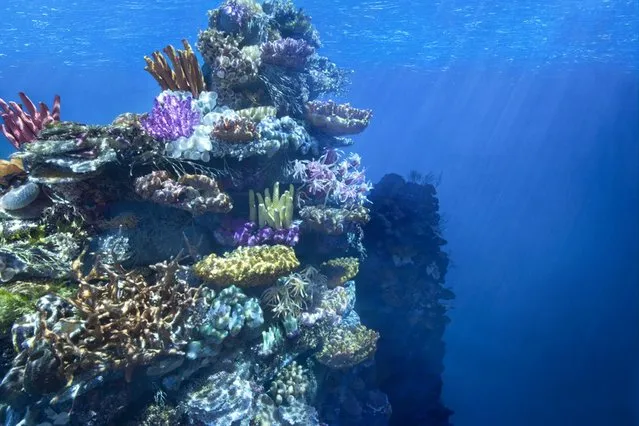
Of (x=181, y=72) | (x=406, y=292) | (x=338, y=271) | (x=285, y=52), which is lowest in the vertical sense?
(x=338, y=271)

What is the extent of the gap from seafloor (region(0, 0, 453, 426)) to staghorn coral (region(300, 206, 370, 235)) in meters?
0.03

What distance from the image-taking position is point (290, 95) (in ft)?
26.3

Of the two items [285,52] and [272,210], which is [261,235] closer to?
[272,210]

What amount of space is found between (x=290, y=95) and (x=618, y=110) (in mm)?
65439

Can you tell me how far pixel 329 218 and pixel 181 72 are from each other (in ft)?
13.2

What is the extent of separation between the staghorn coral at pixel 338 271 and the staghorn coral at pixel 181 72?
412 centimetres

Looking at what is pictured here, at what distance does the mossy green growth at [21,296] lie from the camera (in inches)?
169

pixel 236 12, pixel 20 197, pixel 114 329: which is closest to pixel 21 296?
pixel 114 329

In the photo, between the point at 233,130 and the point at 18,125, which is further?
the point at 18,125

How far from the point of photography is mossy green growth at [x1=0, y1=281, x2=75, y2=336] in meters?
4.30

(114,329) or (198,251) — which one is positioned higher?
(198,251)

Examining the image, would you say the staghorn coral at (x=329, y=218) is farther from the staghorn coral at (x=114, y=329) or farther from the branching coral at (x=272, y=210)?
the staghorn coral at (x=114, y=329)

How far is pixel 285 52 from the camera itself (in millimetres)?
7840

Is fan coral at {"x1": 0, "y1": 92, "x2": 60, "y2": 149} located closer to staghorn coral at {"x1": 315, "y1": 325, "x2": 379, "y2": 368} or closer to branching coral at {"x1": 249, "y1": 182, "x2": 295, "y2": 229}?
branching coral at {"x1": 249, "y1": 182, "x2": 295, "y2": 229}
